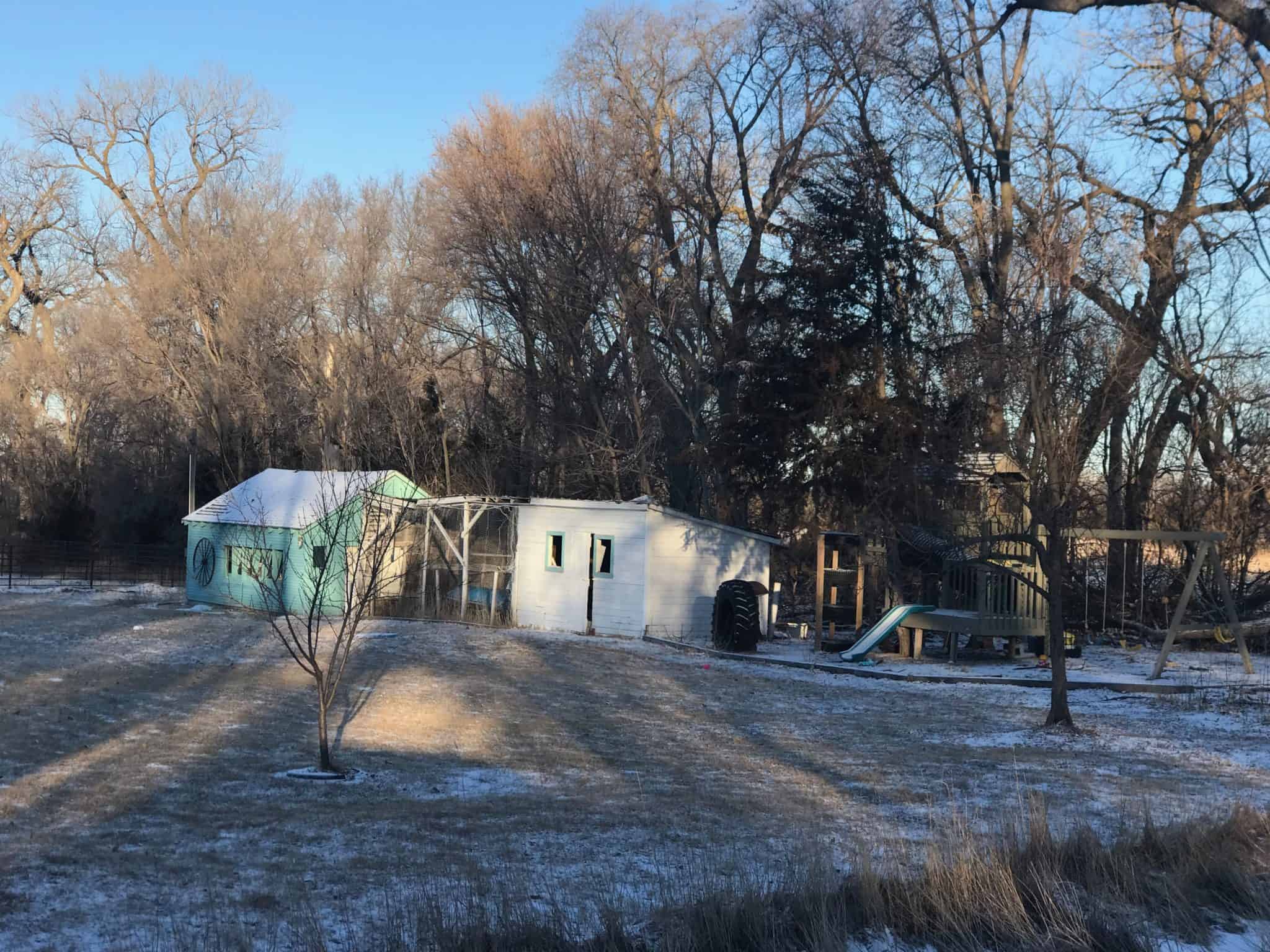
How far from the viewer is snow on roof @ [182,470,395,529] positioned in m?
28.3

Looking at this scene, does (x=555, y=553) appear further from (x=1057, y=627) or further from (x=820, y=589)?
(x=1057, y=627)

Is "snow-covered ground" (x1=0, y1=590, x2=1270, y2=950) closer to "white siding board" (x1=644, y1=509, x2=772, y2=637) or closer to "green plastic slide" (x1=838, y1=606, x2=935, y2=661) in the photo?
"green plastic slide" (x1=838, y1=606, x2=935, y2=661)

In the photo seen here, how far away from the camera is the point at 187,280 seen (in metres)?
43.0

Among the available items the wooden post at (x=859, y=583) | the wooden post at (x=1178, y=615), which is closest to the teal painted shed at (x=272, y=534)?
the wooden post at (x=859, y=583)

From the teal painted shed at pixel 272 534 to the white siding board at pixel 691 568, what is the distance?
608 centimetres

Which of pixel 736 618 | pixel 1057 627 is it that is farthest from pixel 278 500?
pixel 1057 627

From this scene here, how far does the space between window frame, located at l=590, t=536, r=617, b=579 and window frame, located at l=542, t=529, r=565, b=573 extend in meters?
0.85

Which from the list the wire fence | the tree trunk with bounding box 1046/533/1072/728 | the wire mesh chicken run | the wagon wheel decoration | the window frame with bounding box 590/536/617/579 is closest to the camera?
the tree trunk with bounding box 1046/533/1072/728

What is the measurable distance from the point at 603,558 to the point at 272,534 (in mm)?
8851

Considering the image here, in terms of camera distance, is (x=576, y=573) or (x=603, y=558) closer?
(x=603, y=558)

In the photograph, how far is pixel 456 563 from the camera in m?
28.3

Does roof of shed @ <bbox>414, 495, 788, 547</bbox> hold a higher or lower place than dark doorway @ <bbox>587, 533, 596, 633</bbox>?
higher

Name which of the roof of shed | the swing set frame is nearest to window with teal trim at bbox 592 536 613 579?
the roof of shed

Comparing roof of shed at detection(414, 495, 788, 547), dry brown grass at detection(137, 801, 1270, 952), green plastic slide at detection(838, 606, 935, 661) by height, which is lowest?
dry brown grass at detection(137, 801, 1270, 952)
